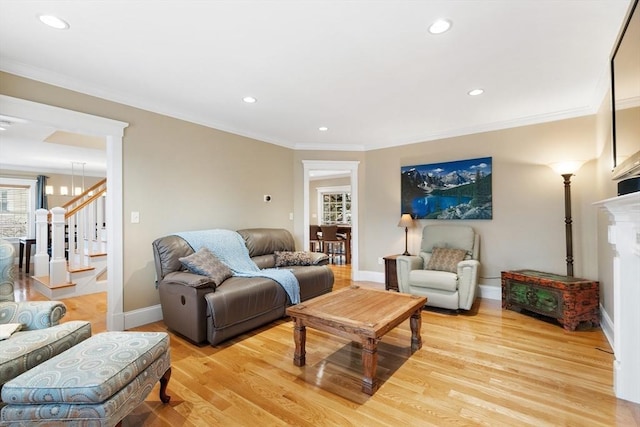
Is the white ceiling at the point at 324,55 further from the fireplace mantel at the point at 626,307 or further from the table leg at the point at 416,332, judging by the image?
the table leg at the point at 416,332

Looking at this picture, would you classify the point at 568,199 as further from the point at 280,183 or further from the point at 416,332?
the point at 280,183

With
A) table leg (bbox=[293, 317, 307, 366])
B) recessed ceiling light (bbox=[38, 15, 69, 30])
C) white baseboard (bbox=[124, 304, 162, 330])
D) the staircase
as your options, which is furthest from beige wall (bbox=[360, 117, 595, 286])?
the staircase

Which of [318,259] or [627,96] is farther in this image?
[318,259]

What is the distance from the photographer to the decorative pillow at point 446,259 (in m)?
3.71

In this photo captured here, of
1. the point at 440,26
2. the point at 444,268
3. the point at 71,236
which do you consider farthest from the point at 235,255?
the point at 440,26

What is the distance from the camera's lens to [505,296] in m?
3.56

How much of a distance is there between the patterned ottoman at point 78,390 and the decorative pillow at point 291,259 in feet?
7.85

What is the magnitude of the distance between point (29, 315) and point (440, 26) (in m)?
3.27

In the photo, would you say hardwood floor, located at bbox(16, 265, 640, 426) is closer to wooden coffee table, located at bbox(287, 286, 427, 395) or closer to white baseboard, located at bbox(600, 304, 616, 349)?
white baseboard, located at bbox(600, 304, 616, 349)

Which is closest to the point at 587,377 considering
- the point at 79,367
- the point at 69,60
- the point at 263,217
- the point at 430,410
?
the point at 430,410

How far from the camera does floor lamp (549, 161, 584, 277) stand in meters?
3.34

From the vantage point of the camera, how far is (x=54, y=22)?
1.90 m

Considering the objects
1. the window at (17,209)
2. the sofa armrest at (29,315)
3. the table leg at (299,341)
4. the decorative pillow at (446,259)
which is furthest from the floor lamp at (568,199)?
the window at (17,209)

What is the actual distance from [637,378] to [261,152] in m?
4.44
